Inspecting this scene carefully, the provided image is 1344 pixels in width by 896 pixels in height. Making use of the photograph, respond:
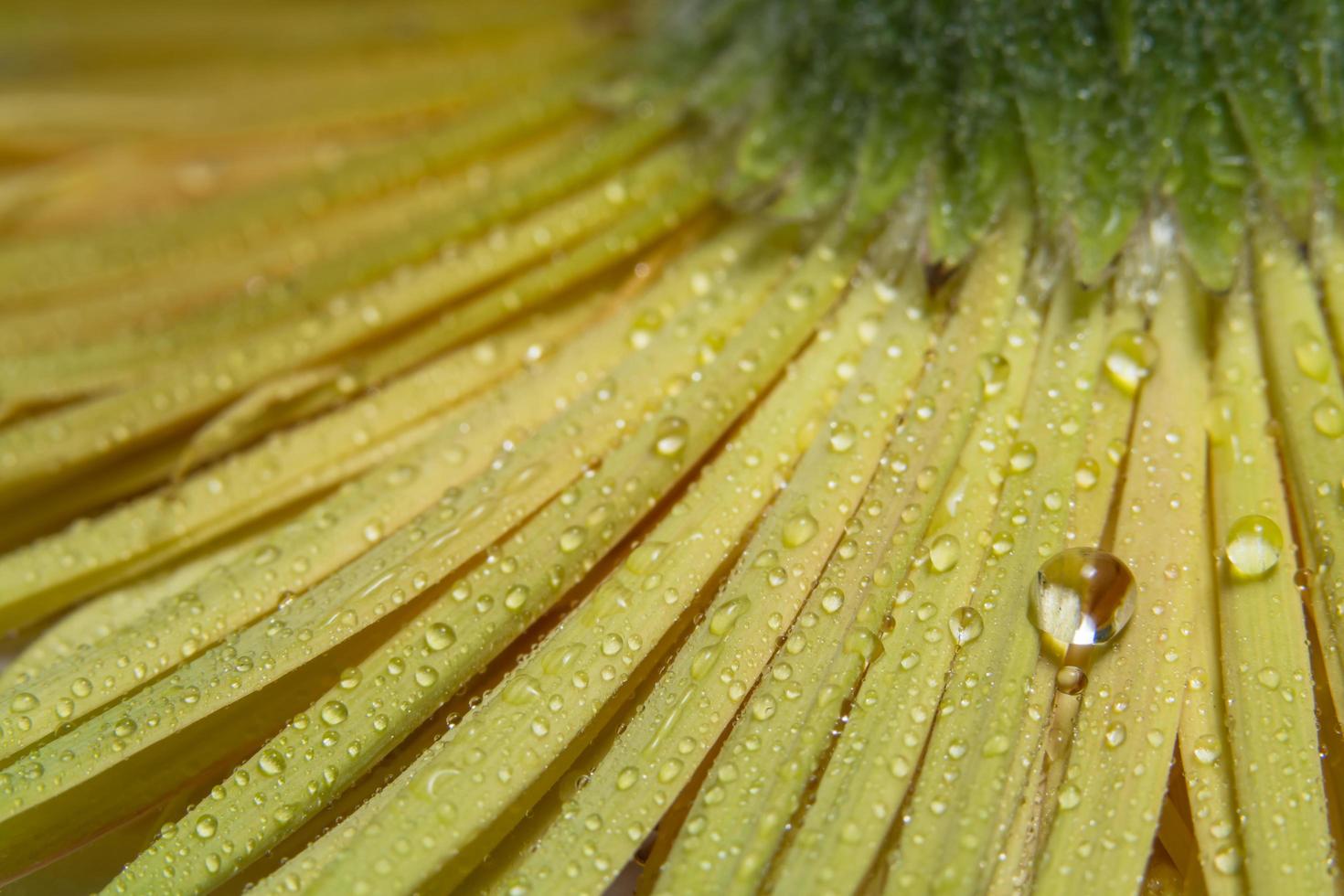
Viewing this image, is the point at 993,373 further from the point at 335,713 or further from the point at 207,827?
the point at 207,827

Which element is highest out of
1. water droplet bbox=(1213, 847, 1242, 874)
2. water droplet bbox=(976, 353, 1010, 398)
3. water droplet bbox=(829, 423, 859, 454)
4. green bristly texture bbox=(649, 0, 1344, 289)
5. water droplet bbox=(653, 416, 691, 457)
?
green bristly texture bbox=(649, 0, 1344, 289)

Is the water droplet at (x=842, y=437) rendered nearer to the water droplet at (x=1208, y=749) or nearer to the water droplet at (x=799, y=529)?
the water droplet at (x=799, y=529)

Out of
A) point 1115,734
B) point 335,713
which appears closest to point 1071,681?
point 1115,734

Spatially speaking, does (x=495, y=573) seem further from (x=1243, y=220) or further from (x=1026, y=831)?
(x=1243, y=220)

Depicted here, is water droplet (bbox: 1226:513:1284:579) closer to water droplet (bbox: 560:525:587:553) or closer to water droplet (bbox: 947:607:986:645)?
water droplet (bbox: 947:607:986:645)

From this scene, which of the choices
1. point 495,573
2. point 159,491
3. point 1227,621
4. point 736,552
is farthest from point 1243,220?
point 159,491

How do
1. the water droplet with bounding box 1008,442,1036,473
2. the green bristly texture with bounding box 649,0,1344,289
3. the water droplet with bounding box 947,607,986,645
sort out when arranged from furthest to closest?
the green bristly texture with bounding box 649,0,1344,289, the water droplet with bounding box 1008,442,1036,473, the water droplet with bounding box 947,607,986,645

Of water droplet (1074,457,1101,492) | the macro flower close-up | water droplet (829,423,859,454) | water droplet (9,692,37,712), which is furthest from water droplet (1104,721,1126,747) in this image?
water droplet (9,692,37,712)

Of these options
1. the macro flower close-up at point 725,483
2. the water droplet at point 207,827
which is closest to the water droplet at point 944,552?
the macro flower close-up at point 725,483
